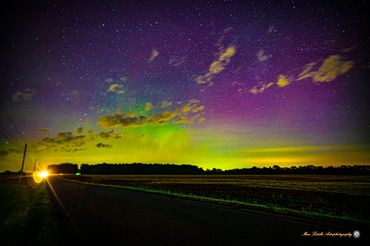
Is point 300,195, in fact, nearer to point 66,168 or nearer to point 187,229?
point 187,229

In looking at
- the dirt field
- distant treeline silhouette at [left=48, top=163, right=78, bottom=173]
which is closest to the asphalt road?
the dirt field

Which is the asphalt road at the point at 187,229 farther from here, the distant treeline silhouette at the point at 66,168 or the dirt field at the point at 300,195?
the distant treeline silhouette at the point at 66,168

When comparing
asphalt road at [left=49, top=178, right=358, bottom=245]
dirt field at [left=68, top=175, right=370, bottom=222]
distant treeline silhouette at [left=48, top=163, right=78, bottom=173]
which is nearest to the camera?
asphalt road at [left=49, top=178, right=358, bottom=245]

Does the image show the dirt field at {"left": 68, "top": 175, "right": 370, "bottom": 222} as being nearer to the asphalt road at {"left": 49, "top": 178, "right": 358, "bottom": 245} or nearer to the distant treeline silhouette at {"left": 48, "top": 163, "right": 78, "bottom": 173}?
the asphalt road at {"left": 49, "top": 178, "right": 358, "bottom": 245}

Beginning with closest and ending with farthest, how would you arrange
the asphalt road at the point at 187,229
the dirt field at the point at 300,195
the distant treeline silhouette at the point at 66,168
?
the asphalt road at the point at 187,229, the dirt field at the point at 300,195, the distant treeline silhouette at the point at 66,168

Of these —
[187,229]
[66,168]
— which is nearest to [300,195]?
[187,229]

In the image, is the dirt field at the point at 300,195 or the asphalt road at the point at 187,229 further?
the dirt field at the point at 300,195

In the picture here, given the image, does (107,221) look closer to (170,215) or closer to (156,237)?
(170,215)

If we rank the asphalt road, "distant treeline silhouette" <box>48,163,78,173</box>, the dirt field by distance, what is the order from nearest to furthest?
1. the asphalt road
2. the dirt field
3. "distant treeline silhouette" <box>48,163,78,173</box>

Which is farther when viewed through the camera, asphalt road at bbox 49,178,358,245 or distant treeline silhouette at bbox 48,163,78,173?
distant treeline silhouette at bbox 48,163,78,173

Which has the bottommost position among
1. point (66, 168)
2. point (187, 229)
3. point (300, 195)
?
point (300, 195)

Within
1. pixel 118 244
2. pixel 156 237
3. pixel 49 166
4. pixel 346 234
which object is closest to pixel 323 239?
pixel 346 234

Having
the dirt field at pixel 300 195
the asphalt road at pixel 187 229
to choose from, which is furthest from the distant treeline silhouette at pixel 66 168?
the asphalt road at pixel 187 229

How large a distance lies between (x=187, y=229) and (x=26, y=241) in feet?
16.1
